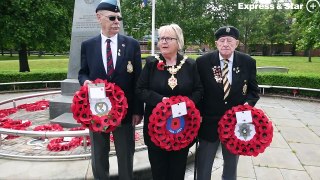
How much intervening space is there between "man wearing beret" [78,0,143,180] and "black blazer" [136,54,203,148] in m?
0.29

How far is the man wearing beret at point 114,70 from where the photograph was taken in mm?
3293

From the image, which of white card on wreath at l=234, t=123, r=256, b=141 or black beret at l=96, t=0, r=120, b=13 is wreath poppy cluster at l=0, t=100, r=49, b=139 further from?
white card on wreath at l=234, t=123, r=256, b=141

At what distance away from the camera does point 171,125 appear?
301cm

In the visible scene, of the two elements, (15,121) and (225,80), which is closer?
(225,80)

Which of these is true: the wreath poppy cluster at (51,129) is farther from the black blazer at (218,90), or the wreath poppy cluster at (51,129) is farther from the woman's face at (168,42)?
the woman's face at (168,42)

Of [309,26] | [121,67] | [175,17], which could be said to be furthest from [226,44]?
[175,17]

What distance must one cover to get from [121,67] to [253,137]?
5.37ft

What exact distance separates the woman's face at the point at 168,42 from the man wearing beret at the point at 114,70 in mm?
521

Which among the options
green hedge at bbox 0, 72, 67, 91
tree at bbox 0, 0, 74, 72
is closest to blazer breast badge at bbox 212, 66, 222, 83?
green hedge at bbox 0, 72, 67, 91

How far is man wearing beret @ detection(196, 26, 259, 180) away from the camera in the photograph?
10.8 ft

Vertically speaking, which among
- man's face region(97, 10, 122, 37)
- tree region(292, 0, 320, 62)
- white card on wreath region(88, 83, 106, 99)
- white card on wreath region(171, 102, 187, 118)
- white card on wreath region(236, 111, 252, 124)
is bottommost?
white card on wreath region(236, 111, 252, 124)

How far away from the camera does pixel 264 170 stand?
16.6 ft

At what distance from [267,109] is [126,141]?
764cm

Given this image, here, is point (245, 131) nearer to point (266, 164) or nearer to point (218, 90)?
A: point (218, 90)
